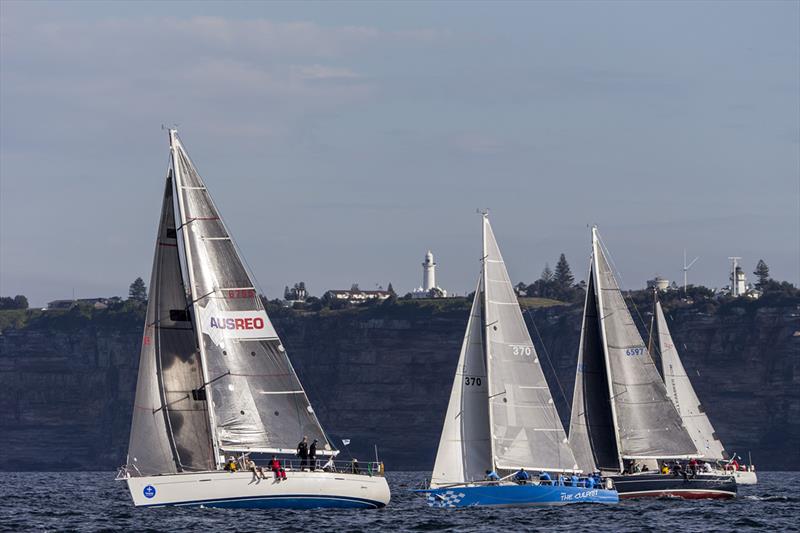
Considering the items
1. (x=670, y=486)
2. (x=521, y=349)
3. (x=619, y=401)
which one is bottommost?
(x=670, y=486)

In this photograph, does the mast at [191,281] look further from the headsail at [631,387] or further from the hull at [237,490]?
the headsail at [631,387]

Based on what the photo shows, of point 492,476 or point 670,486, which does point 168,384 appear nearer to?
point 492,476

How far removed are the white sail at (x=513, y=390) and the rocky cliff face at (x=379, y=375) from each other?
318 feet

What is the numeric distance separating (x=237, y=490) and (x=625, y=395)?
18101 millimetres

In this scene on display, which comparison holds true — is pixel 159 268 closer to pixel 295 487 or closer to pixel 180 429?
pixel 180 429

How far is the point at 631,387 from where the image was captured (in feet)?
174

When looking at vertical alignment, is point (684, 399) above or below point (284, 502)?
above

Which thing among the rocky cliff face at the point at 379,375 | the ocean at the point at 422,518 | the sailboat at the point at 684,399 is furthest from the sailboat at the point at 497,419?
the rocky cliff face at the point at 379,375

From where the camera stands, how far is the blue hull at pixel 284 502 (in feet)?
129

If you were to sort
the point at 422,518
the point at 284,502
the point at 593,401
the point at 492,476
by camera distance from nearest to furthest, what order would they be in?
the point at 284,502, the point at 422,518, the point at 492,476, the point at 593,401

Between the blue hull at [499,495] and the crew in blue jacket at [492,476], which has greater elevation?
the crew in blue jacket at [492,476]

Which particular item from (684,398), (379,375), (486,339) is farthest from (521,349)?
(379,375)

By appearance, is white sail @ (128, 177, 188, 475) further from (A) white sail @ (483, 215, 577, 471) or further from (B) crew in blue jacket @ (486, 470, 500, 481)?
(A) white sail @ (483, 215, 577, 471)

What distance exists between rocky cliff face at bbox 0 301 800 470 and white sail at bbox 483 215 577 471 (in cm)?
9689
